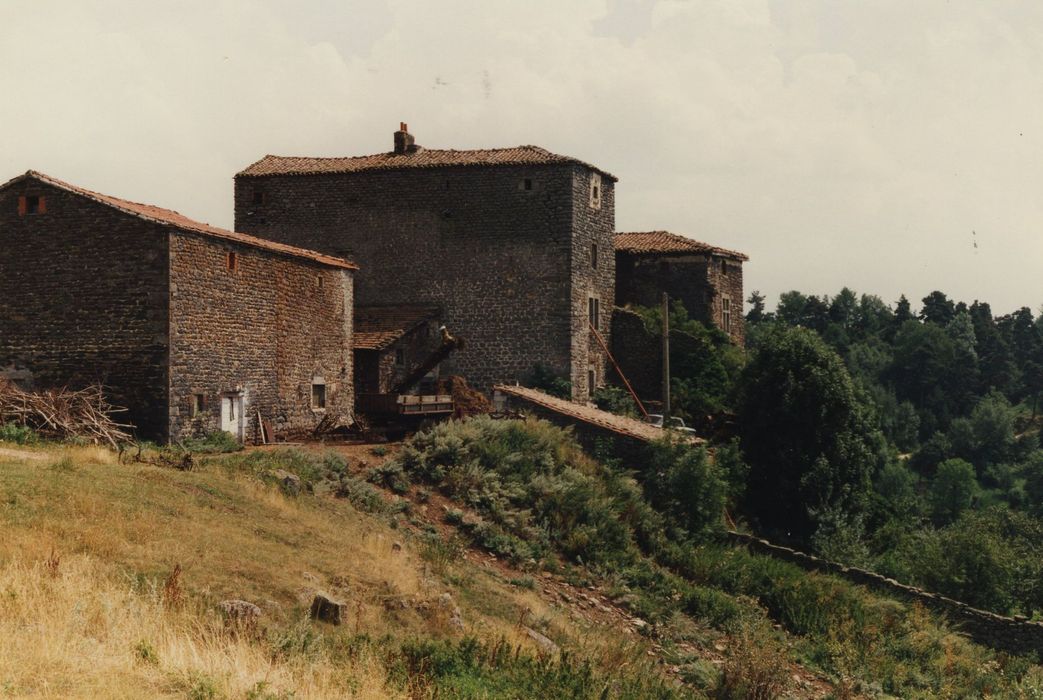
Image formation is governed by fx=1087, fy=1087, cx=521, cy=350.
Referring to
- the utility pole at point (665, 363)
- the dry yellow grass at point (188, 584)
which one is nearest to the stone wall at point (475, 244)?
the utility pole at point (665, 363)

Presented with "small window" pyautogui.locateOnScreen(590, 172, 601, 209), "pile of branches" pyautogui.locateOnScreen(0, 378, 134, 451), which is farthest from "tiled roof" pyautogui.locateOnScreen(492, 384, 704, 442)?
"pile of branches" pyautogui.locateOnScreen(0, 378, 134, 451)

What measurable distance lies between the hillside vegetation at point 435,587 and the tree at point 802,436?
231 centimetres

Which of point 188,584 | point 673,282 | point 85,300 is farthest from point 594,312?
point 188,584

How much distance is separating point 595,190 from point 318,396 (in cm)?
1451

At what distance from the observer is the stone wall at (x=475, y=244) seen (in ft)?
127

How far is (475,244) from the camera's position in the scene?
39250 mm

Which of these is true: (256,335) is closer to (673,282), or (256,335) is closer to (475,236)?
(475,236)

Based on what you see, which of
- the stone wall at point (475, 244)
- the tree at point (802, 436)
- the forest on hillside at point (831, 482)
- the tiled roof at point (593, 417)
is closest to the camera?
the tiled roof at point (593, 417)

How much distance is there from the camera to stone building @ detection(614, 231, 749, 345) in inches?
1720

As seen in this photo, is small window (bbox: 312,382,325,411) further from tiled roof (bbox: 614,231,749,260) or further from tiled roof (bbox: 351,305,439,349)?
tiled roof (bbox: 614,231,749,260)

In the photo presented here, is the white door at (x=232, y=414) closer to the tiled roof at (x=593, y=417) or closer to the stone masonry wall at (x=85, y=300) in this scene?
the stone masonry wall at (x=85, y=300)

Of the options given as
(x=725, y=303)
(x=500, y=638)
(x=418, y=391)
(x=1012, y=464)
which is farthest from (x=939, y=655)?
(x=1012, y=464)

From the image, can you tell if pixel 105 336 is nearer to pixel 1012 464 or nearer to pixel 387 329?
pixel 387 329

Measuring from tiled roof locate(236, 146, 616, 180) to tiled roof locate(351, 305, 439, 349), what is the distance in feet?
17.2
